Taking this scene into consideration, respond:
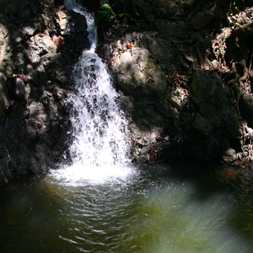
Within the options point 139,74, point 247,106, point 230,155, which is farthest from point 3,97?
point 247,106

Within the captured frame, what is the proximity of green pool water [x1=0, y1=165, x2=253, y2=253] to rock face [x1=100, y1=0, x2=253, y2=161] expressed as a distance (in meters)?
1.43

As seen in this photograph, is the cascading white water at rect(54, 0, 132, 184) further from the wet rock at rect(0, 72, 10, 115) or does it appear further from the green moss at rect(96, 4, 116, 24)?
the wet rock at rect(0, 72, 10, 115)

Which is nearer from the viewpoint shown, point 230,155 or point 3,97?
point 3,97

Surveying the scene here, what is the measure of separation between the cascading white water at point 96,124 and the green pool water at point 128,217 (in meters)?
1.00

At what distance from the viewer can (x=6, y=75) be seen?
33.8 feet

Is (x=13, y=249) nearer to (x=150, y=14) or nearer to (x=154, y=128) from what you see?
(x=154, y=128)

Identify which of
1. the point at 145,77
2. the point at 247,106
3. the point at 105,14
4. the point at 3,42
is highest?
the point at 105,14

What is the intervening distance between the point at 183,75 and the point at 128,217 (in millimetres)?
4680

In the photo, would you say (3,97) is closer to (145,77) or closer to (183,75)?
(145,77)

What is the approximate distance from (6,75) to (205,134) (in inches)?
200

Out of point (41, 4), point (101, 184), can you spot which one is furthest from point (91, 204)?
point (41, 4)

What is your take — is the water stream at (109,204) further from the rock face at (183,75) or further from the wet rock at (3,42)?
the wet rock at (3,42)

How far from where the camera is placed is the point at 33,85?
1070 centimetres

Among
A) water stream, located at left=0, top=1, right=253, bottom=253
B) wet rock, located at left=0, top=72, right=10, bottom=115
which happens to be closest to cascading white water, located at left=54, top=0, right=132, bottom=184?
water stream, located at left=0, top=1, right=253, bottom=253
